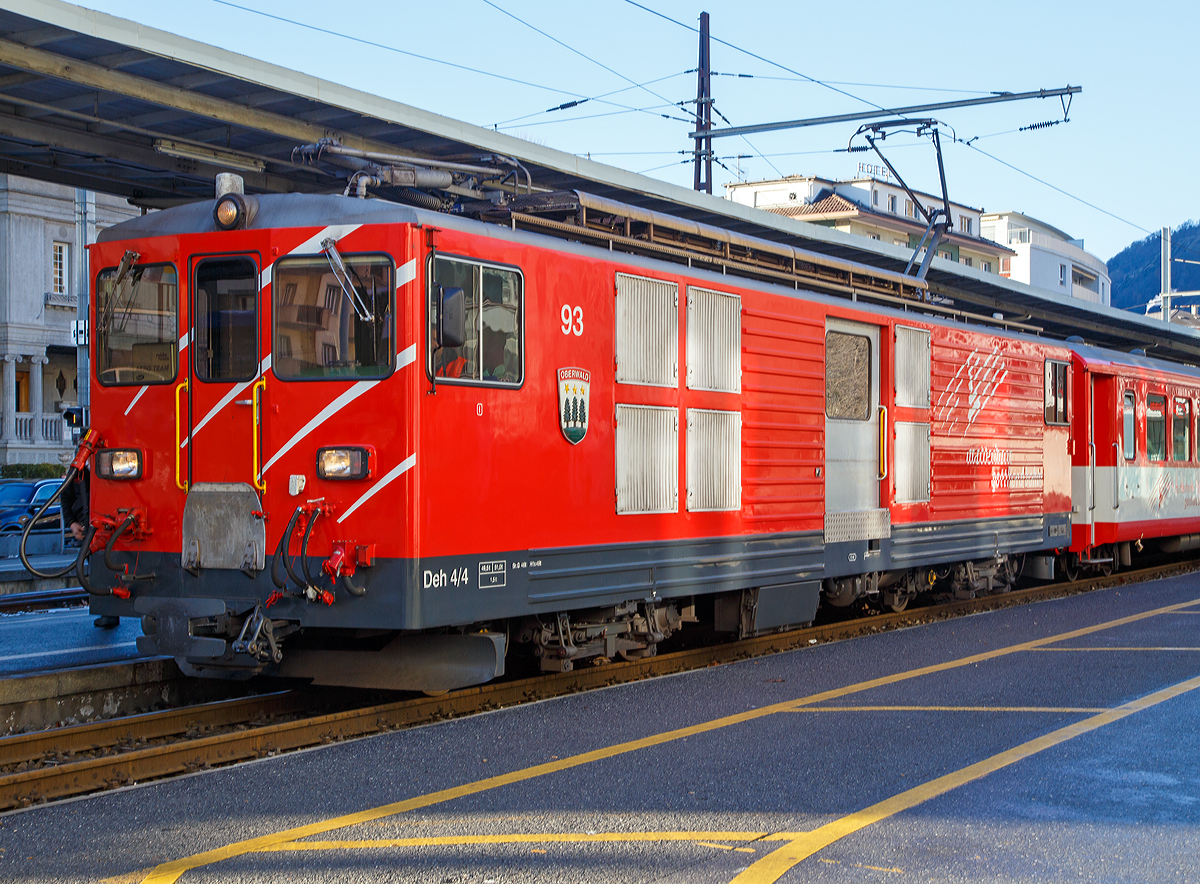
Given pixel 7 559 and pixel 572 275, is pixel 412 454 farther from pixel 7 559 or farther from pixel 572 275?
pixel 7 559

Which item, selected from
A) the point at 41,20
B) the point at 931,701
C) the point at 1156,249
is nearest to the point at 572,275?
the point at 931,701

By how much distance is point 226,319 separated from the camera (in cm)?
793

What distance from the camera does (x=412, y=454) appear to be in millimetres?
7355

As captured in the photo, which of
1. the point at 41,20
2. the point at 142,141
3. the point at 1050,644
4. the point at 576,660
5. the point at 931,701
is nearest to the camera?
the point at 931,701

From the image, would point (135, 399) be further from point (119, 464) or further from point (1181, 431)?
point (1181, 431)

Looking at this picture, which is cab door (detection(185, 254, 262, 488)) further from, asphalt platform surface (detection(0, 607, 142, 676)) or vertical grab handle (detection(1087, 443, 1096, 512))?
vertical grab handle (detection(1087, 443, 1096, 512))

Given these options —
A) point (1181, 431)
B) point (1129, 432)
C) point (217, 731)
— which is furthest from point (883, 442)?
point (1181, 431)

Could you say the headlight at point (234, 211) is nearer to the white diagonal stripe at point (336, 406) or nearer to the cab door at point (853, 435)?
the white diagonal stripe at point (336, 406)

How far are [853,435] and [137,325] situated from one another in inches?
260

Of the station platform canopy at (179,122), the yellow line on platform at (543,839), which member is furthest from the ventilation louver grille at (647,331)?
the yellow line on platform at (543,839)

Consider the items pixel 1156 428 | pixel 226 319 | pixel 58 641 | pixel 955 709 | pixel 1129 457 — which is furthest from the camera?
pixel 1156 428

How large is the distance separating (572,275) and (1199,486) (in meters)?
15.9

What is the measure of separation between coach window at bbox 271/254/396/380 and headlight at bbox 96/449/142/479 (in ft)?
4.02

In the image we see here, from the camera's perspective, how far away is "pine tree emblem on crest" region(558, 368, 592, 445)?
8.45m
